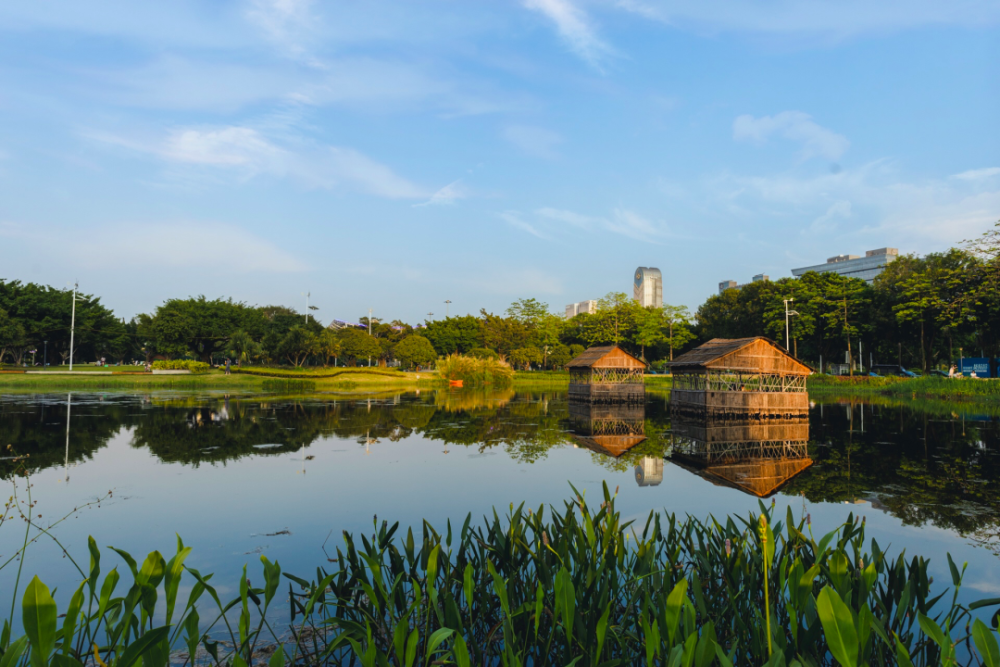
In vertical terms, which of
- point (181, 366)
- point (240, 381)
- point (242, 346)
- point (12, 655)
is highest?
point (242, 346)

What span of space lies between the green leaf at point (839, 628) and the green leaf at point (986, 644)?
0.54 meters

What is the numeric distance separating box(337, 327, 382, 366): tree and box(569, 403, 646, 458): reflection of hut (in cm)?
3871

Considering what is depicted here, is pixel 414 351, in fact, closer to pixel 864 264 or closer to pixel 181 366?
pixel 181 366

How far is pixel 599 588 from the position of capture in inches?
183

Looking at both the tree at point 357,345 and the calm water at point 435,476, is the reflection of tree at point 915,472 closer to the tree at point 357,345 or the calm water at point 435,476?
the calm water at point 435,476

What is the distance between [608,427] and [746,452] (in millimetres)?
6832

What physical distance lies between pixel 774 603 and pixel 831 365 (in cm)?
7782

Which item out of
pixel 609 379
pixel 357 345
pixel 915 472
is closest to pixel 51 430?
pixel 915 472

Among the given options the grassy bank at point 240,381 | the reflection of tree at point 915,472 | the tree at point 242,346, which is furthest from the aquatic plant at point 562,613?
the tree at point 242,346

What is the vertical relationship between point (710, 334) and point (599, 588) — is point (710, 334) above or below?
above

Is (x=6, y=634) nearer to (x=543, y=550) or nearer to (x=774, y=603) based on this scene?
(x=543, y=550)

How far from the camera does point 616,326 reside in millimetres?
68500

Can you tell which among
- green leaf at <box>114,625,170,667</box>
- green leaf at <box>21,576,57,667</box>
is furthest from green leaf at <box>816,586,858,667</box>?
green leaf at <box>21,576,57,667</box>

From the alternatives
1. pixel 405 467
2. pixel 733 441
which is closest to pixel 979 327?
pixel 733 441
